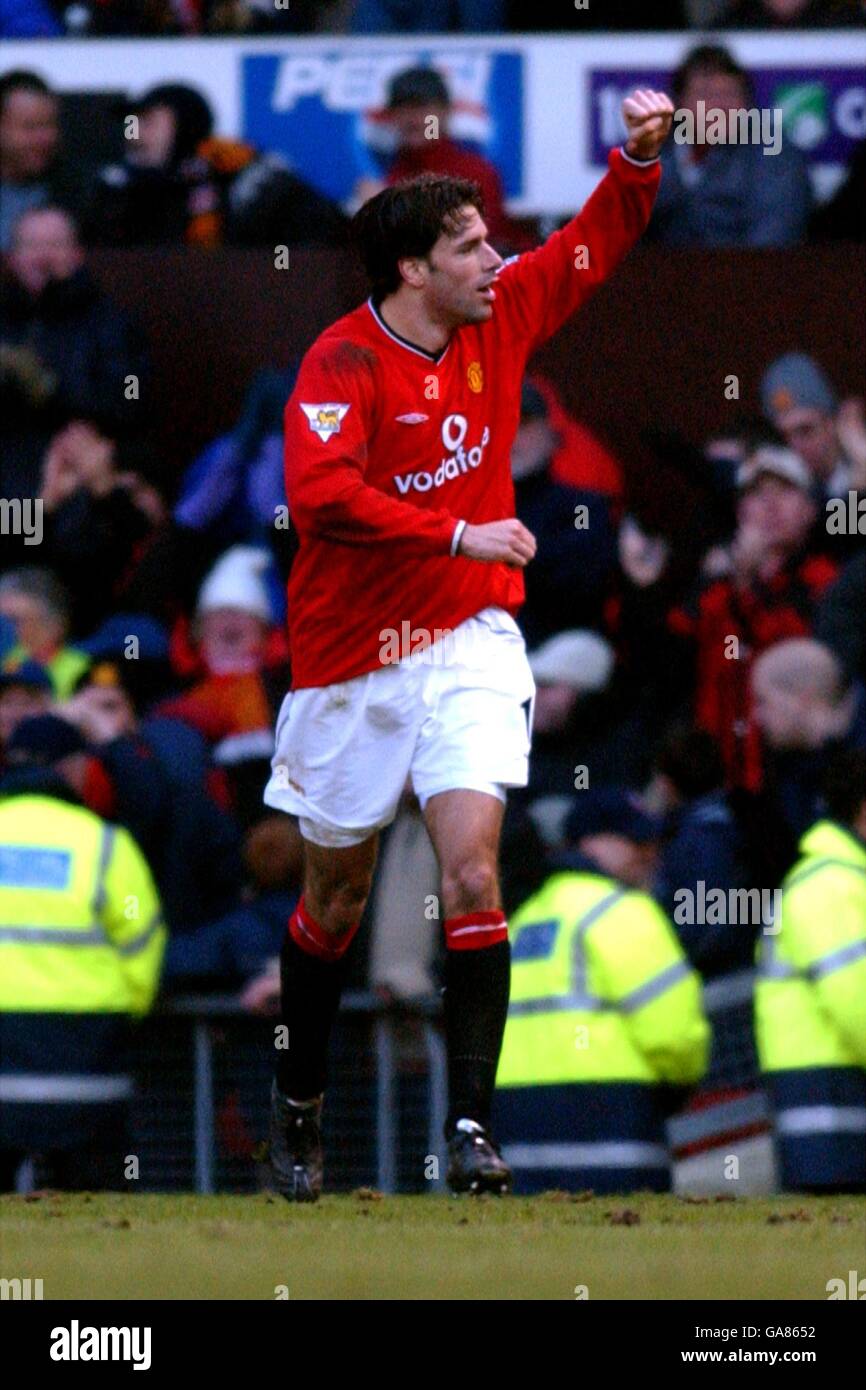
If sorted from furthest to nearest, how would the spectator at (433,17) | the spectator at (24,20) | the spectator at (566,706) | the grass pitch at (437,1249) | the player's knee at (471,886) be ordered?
the spectator at (24,20), the spectator at (433,17), the spectator at (566,706), the player's knee at (471,886), the grass pitch at (437,1249)

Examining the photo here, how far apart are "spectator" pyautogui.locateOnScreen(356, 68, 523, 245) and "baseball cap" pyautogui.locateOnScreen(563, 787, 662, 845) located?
3.16 metres

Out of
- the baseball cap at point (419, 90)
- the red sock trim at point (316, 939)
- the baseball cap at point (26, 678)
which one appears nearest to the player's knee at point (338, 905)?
the red sock trim at point (316, 939)

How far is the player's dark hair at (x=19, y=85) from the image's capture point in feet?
42.6

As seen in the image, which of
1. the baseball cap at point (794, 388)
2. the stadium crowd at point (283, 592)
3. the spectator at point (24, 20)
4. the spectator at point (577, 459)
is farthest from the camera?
the spectator at point (24, 20)

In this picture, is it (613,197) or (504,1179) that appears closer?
(504,1179)

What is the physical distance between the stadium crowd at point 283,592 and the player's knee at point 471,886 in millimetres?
1598

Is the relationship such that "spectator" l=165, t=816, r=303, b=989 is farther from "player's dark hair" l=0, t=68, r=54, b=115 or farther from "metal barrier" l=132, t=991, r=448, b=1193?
"player's dark hair" l=0, t=68, r=54, b=115

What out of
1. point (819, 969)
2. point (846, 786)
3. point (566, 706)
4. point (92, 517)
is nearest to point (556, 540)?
point (566, 706)

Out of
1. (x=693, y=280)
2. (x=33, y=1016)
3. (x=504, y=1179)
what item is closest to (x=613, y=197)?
(x=504, y=1179)

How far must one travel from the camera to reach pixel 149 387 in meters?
13.1

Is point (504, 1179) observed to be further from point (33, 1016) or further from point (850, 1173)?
point (33, 1016)

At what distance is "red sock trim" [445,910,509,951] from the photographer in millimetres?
7703

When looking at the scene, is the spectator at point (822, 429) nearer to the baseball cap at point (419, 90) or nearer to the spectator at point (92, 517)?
the baseball cap at point (419, 90)

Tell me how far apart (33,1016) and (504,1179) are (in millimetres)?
2571
